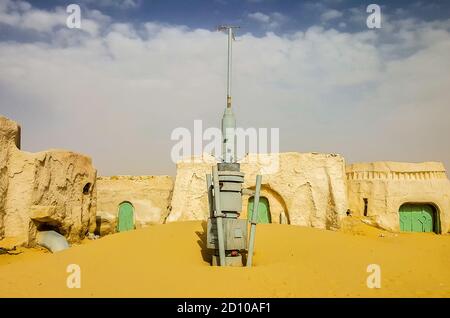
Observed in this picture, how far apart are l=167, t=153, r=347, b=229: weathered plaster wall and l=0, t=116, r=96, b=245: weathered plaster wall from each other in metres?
4.32

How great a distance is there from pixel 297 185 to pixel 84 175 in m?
9.22

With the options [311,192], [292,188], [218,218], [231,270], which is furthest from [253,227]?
[311,192]

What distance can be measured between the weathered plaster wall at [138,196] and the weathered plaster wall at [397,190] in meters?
11.3

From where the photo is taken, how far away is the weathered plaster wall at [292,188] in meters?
15.4

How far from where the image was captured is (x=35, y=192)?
12.0 metres

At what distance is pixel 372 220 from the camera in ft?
49.8

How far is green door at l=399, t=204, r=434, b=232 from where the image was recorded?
612 inches

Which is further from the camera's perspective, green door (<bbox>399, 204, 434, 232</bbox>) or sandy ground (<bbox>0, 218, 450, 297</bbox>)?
green door (<bbox>399, 204, 434, 232</bbox>)

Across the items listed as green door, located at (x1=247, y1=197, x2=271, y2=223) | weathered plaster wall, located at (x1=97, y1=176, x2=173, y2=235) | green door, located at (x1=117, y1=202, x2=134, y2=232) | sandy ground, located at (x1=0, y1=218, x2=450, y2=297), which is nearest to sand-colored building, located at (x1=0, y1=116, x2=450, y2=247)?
green door, located at (x1=247, y1=197, x2=271, y2=223)

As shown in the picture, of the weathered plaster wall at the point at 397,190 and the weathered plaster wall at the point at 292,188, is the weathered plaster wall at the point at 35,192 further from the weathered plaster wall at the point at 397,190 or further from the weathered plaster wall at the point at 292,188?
the weathered plaster wall at the point at 397,190

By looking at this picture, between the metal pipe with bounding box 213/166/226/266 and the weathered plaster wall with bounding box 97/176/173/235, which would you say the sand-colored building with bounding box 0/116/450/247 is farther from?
the metal pipe with bounding box 213/166/226/266

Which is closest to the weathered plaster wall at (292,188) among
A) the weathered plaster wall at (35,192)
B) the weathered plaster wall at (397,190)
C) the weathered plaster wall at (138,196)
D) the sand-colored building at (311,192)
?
the sand-colored building at (311,192)
